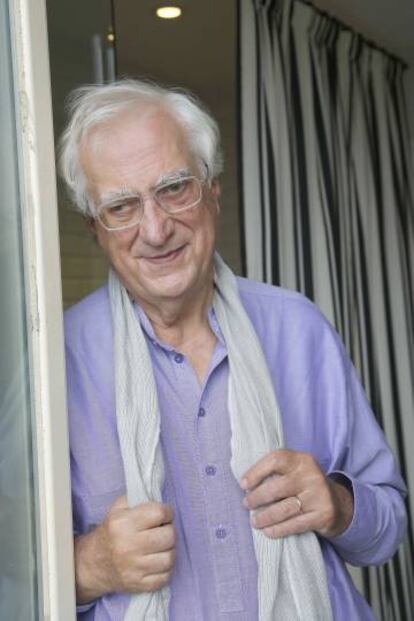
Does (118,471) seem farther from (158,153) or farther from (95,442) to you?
(158,153)

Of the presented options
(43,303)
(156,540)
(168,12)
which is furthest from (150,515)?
(168,12)

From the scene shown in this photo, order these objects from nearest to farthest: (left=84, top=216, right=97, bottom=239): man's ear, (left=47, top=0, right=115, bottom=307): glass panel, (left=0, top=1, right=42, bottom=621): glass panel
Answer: (left=0, top=1, right=42, bottom=621): glass panel, (left=84, top=216, right=97, bottom=239): man's ear, (left=47, top=0, right=115, bottom=307): glass panel

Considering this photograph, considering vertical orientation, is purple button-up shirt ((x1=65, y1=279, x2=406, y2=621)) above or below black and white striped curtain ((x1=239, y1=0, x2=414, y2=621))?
below

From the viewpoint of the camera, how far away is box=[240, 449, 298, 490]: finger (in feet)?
5.17

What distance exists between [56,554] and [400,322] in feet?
9.25

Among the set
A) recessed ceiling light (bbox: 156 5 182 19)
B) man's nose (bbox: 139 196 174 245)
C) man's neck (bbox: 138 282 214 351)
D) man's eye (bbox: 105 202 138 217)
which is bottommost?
man's neck (bbox: 138 282 214 351)

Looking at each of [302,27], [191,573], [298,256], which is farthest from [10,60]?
[302,27]

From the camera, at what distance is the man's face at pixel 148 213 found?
63.1 inches

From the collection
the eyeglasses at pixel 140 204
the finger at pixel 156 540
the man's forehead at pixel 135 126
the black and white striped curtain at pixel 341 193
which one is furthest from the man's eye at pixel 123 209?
the black and white striped curtain at pixel 341 193

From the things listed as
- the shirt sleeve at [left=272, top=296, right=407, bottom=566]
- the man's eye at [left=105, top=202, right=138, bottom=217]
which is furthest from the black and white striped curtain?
the man's eye at [left=105, top=202, right=138, bottom=217]

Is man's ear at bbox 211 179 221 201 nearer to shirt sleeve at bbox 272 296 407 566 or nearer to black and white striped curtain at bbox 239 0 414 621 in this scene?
shirt sleeve at bbox 272 296 407 566

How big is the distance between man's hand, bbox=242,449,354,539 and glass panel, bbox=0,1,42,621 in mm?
379

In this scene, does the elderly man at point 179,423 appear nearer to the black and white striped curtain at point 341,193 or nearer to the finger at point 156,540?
the finger at point 156,540

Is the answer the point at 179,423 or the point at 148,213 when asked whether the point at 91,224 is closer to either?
the point at 148,213
